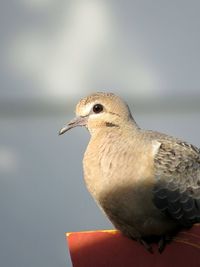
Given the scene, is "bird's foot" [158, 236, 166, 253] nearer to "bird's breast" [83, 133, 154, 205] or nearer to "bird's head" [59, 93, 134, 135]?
"bird's breast" [83, 133, 154, 205]

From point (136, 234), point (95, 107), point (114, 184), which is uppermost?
point (95, 107)

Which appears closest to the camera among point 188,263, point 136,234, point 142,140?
point 188,263

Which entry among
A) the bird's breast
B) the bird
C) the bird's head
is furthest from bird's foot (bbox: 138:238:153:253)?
the bird's head

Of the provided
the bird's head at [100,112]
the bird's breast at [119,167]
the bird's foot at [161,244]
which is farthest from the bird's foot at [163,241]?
the bird's head at [100,112]

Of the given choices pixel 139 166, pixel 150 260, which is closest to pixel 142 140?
pixel 139 166

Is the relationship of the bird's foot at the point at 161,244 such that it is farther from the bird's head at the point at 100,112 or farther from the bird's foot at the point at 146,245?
the bird's head at the point at 100,112

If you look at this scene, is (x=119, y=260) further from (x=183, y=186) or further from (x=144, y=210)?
(x=183, y=186)
